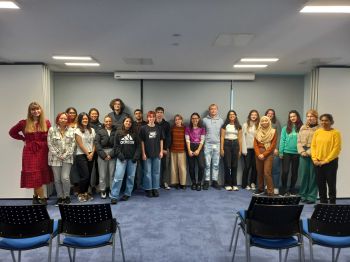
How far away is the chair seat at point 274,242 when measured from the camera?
274 cm

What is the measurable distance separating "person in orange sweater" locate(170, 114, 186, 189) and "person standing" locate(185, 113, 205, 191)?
126 millimetres

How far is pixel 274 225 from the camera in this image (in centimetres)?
271

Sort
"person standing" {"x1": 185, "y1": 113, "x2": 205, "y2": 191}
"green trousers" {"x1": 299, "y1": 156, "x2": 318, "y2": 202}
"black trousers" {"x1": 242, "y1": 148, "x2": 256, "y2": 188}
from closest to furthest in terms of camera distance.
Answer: "green trousers" {"x1": 299, "y1": 156, "x2": 318, "y2": 202} → "person standing" {"x1": 185, "y1": 113, "x2": 205, "y2": 191} → "black trousers" {"x1": 242, "y1": 148, "x2": 256, "y2": 188}

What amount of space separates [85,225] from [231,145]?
428cm

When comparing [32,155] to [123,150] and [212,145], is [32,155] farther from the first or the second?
[212,145]

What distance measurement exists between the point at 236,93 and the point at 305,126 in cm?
200

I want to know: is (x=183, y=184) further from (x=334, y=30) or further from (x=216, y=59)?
(x=334, y=30)

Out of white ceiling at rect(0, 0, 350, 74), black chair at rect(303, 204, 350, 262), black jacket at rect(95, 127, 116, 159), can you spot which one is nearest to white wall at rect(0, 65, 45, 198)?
white ceiling at rect(0, 0, 350, 74)

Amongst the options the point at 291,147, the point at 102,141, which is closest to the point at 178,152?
the point at 102,141

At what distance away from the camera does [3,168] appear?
561cm

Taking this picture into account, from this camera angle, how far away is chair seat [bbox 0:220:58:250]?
→ 104 inches

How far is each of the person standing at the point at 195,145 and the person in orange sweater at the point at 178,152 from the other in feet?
0.41

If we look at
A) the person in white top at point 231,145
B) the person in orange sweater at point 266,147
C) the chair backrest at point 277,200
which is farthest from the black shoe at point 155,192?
the chair backrest at point 277,200

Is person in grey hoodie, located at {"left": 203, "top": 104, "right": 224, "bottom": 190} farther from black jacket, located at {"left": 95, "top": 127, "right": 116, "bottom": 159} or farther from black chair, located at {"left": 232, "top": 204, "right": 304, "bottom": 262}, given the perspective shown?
black chair, located at {"left": 232, "top": 204, "right": 304, "bottom": 262}
